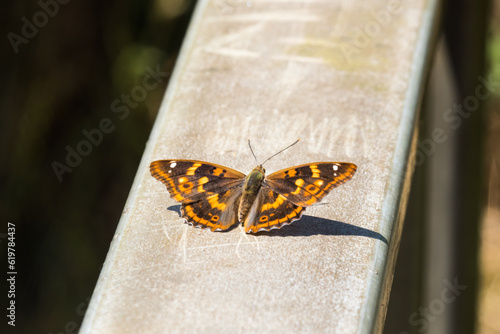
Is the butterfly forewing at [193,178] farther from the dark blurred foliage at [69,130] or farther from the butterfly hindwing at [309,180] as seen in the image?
the dark blurred foliage at [69,130]

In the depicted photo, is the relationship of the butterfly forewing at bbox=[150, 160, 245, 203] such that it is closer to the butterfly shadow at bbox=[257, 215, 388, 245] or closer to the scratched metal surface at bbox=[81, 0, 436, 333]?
the scratched metal surface at bbox=[81, 0, 436, 333]

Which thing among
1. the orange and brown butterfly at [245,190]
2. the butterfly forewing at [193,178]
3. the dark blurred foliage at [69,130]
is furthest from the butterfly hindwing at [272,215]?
the dark blurred foliage at [69,130]

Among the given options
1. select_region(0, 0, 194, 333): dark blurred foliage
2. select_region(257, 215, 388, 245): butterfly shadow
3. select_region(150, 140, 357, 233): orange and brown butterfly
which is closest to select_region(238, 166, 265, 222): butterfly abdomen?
select_region(150, 140, 357, 233): orange and brown butterfly

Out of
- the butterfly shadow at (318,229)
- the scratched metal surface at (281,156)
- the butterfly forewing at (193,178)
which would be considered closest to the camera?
the scratched metal surface at (281,156)

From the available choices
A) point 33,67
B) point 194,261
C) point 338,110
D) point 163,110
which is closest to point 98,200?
point 33,67

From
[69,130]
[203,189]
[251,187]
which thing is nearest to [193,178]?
[203,189]

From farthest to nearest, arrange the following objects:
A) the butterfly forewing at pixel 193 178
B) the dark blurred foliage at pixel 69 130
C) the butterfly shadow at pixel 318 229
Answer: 1. the dark blurred foliage at pixel 69 130
2. the butterfly forewing at pixel 193 178
3. the butterfly shadow at pixel 318 229

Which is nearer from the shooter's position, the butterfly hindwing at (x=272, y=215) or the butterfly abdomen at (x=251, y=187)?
the butterfly hindwing at (x=272, y=215)

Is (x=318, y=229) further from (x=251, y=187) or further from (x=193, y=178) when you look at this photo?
(x=193, y=178)
